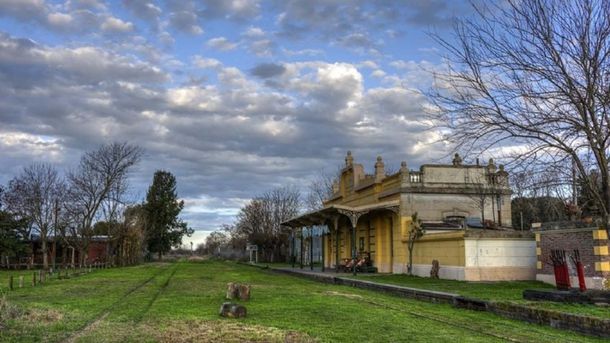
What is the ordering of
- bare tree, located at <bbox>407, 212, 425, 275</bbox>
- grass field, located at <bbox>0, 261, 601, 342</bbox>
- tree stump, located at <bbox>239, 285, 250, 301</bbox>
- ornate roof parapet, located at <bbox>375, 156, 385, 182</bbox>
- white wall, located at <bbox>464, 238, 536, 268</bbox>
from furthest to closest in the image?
1. ornate roof parapet, located at <bbox>375, 156, 385, 182</bbox>
2. bare tree, located at <bbox>407, 212, 425, 275</bbox>
3. white wall, located at <bbox>464, 238, 536, 268</bbox>
4. tree stump, located at <bbox>239, 285, 250, 301</bbox>
5. grass field, located at <bbox>0, 261, 601, 342</bbox>

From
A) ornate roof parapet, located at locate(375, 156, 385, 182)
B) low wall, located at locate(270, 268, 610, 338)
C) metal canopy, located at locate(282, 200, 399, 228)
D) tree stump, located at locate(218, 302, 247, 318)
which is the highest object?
ornate roof parapet, located at locate(375, 156, 385, 182)

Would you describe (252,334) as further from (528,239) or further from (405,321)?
(528,239)

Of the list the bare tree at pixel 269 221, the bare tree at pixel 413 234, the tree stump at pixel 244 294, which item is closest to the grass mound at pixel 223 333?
the tree stump at pixel 244 294

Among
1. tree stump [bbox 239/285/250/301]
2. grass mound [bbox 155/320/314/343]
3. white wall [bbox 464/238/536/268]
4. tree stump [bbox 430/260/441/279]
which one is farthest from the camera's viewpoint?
tree stump [bbox 430/260/441/279]

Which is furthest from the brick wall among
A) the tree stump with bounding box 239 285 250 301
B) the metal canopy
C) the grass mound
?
the grass mound

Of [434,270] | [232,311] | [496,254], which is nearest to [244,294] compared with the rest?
[232,311]

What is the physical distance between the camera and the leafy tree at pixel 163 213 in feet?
292

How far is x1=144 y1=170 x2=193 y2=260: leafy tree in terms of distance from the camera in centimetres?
8906

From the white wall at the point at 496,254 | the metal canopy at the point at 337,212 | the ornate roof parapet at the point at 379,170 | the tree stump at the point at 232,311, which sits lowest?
the tree stump at the point at 232,311

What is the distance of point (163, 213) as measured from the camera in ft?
294

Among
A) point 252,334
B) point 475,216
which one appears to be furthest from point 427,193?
point 252,334

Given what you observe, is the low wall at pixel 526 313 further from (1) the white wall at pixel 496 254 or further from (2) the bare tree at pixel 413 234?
(2) the bare tree at pixel 413 234

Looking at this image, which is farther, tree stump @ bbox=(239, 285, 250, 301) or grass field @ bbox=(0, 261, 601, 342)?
tree stump @ bbox=(239, 285, 250, 301)

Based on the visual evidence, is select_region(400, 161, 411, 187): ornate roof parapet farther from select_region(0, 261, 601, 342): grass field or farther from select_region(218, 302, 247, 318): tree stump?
select_region(218, 302, 247, 318): tree stump
